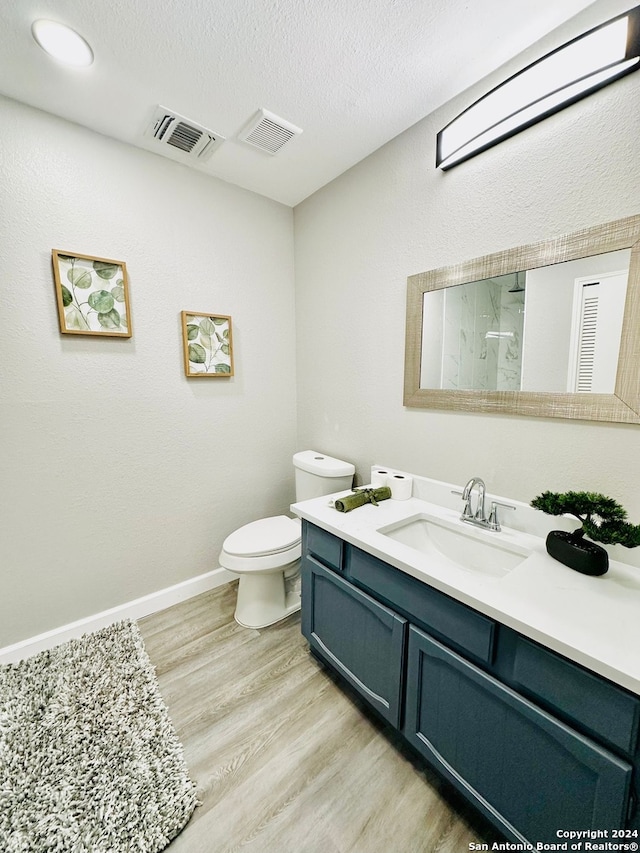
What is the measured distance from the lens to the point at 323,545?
1423mm

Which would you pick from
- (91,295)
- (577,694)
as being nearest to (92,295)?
(91,295)

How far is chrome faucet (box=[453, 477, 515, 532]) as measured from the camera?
132 cm

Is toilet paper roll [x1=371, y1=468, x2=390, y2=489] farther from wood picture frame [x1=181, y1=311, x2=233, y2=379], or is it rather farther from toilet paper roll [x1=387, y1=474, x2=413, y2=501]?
wood picture frame [x1=181, y1=311, x2=233, y2=379]

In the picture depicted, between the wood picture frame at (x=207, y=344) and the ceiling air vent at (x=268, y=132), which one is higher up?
the ceiling air vent at (x=268, y=132)

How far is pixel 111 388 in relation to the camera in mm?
1741

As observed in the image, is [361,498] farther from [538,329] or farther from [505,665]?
[538,329]

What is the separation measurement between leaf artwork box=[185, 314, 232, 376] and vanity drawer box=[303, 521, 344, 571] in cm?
109

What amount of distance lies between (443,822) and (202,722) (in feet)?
2.96

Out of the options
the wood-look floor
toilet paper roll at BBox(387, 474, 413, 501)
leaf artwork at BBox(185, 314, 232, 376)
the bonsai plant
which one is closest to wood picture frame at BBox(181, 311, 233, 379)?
leaf artwork at BBox(185, 314, 232, 376)

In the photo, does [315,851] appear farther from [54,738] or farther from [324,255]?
[324,255]

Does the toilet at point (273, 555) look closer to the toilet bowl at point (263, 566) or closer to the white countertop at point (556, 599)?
the toilet bowl at point (263, 566)

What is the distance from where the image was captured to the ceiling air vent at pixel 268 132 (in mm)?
1494

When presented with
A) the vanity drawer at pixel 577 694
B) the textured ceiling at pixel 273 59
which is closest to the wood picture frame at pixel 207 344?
the textured ceiling at pixel 273 59

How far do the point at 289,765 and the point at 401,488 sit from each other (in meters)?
1.11
